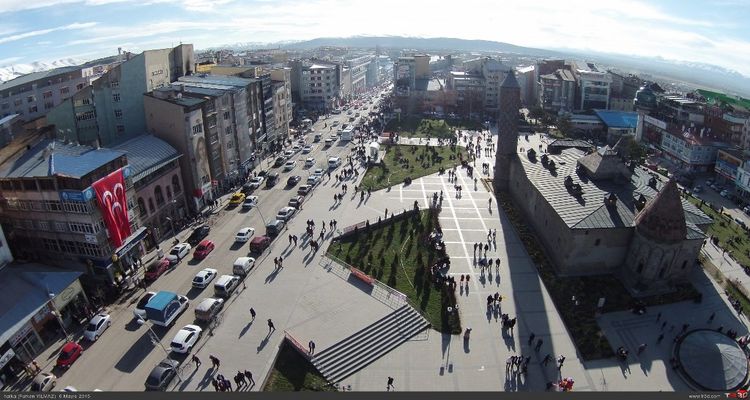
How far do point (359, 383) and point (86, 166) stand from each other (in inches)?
1114

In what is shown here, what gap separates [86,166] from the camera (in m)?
37.1

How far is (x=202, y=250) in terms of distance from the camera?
4416 cm

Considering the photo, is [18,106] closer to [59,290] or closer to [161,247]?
[161,247]

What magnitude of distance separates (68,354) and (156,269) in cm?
1134

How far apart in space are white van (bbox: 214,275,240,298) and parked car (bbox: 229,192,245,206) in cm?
1983

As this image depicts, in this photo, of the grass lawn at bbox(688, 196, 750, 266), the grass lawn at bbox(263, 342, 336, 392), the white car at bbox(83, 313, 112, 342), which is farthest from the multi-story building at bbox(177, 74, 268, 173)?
the grass lawn at bbox(688, 196, 750, 266)

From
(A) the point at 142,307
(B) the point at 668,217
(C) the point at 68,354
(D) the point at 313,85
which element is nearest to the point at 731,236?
(B) the point at 668,217

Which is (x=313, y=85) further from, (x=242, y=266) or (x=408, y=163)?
(x=242, y=266)

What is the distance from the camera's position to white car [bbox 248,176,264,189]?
206ft

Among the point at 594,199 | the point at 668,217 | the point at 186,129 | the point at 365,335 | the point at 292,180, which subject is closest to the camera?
the point at 365,335

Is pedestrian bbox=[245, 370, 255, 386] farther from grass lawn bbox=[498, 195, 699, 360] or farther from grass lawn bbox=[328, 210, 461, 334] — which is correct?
grass lawn bbox=[498, 195, 699, 360]

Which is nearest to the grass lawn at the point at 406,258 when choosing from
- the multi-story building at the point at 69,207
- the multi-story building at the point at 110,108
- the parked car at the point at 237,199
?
the parked car at the point at 237,199

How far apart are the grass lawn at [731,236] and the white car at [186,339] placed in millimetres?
51444

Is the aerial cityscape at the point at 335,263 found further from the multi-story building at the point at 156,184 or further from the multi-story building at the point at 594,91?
the multi-story building at the point at 594,91
